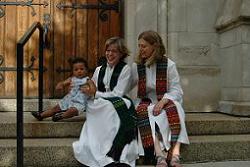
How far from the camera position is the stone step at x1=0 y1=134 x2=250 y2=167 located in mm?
3844

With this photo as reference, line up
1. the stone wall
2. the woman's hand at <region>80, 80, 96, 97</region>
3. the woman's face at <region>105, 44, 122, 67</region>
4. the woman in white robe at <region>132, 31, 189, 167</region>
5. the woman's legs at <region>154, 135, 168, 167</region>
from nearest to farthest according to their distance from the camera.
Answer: the woman's legs at <region>154, 135, 168, 167</region>
the woman in white robe at <region>132, 31, 189, 167</region>
the woman's hand at <region>80, 80, 96, 97</region>
the woman's face at <region>105, 44, 122, 67</region>
the stone wall

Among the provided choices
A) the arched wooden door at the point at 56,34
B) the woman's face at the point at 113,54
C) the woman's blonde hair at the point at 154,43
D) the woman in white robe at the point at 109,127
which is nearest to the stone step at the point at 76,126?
the woman in white robe at the point at 109,127

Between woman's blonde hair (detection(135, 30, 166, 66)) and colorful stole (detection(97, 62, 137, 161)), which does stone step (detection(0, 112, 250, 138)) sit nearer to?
colorful stole (detection(97, 62, 137, 161))

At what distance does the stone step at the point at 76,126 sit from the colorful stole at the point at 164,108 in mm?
567

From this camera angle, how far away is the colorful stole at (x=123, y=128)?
377 centimetres

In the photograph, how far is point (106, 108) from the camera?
12.8ft

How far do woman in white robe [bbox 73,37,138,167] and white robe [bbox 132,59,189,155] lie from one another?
15cm

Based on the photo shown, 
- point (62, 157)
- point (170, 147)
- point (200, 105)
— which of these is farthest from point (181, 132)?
point (200, 105)

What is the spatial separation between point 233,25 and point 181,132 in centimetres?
177

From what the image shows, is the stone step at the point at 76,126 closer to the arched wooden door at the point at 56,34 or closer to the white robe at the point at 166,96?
the white robe at the point at 166,96

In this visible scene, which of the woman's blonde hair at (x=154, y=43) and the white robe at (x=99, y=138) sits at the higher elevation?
the woman's blonde hair at (x=154, y=43)

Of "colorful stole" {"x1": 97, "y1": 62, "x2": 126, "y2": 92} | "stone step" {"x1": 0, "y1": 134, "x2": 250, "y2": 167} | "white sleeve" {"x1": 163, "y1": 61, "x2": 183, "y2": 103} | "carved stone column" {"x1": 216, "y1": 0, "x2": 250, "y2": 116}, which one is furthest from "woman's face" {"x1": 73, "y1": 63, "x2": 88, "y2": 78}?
"carved stone column" {"x1": 216, "y1": 0, "x2": 250, "y2": 116}

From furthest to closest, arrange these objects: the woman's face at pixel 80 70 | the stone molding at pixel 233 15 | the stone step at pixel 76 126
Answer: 1. the stone molding at pixel 233 15
2. the woman's face at pixel 80 70
3. the stone step at pixel 76 126

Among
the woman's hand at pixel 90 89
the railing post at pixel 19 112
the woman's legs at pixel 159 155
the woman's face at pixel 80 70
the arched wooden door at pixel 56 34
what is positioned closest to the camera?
the railing post at pixel 19 112
